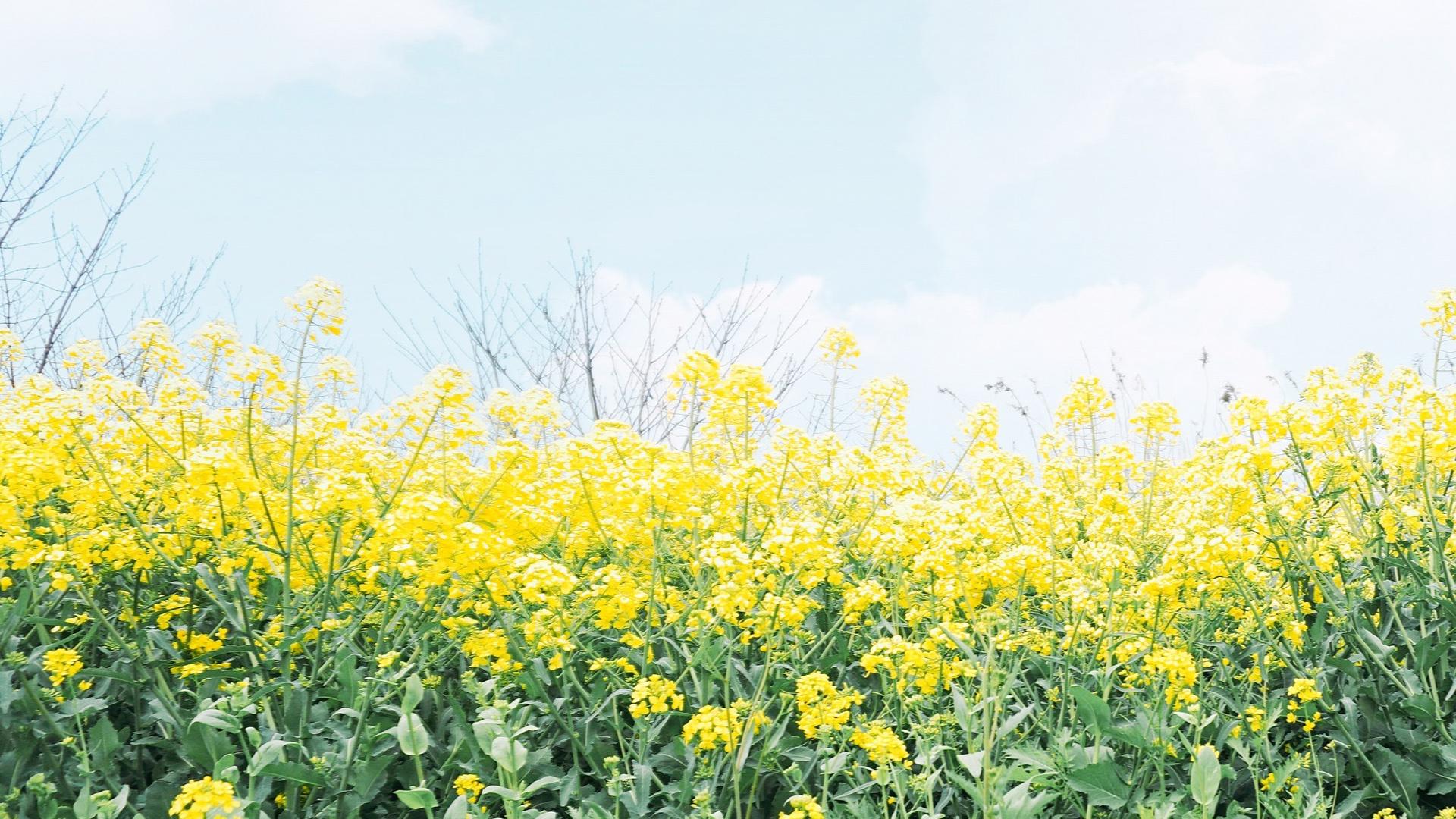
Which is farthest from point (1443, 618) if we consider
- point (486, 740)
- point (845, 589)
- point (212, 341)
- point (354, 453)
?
point (212, 341)

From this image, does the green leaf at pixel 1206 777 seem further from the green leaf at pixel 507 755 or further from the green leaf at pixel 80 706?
the green leaf at pixel 80 706

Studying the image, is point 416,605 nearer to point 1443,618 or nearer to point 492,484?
point 492,484

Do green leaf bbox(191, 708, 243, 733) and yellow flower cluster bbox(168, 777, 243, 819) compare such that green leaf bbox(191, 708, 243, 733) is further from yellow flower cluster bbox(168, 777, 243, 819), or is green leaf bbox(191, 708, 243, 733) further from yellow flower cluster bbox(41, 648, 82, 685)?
yellow flower cluster bbox(41, 648, 82, 685)

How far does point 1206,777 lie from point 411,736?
6.65 ft

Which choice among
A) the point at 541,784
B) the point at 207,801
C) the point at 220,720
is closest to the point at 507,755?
the point at 541,784

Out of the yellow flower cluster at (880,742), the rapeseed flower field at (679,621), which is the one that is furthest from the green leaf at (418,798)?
the yellow flower cluster at (880,742)

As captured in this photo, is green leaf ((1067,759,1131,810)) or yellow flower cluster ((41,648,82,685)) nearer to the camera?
green leaf ((1067,759,1131,810))

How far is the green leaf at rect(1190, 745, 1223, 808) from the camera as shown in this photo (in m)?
2.70

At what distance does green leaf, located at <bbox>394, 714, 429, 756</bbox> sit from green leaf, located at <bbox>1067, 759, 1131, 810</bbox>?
1.75 meters

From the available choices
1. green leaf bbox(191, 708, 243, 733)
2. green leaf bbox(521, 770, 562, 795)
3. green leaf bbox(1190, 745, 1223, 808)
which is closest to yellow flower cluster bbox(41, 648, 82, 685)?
green leaf bbox(191, 708, 243, 733)

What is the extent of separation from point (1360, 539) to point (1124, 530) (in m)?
0.79

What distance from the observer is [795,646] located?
11.1 feet

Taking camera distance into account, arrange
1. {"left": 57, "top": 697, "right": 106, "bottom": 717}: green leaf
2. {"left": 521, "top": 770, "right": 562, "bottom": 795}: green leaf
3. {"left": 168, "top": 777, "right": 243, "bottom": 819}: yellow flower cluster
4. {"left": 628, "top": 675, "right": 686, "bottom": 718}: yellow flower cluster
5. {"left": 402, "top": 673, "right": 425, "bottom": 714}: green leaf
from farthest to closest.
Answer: {"left": 57, "top": 697, "right": 106, "bottom": 717}: green leaf < {"left": 628, "top": 675, "right": 686, "bottom": 718}: yellow flower cluster < {"left": 402, "top": 673, "right": 425, "bottom": 714}: green leaf < {"left": 521, "top": 770, "right": 562, "bottom": 795}: green leaf < {"left": 168, "top": 777, "right": 243, "bottom": 819}: yellow flower cluster

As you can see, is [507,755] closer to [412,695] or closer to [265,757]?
[412,695]
